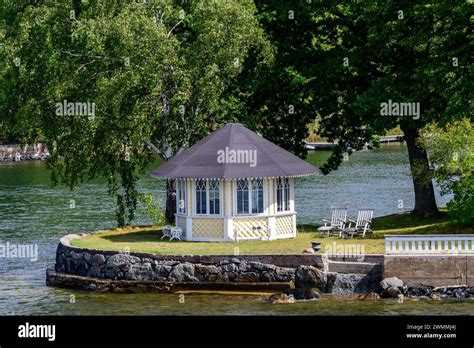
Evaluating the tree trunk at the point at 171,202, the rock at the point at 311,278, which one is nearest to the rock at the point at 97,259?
the rock at the point at 311,278

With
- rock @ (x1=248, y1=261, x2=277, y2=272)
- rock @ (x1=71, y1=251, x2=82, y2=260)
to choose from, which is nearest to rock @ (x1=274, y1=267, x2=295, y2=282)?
rock @ (x1=248, y1=261, x2=277, y2=272)

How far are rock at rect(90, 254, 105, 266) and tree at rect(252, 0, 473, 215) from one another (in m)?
12.3

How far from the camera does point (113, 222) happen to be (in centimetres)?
6488

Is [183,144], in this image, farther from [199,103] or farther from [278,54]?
[278,54]

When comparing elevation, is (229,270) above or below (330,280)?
above

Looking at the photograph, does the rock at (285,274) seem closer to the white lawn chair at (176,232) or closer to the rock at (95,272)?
the white lawn chair at (176,232)

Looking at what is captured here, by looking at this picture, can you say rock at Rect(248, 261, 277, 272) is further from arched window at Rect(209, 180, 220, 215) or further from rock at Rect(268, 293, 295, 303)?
arched window at Rect(209, 180, 220, 215)

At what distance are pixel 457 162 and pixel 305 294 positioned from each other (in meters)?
9.77

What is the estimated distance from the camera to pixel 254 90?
53875 mm

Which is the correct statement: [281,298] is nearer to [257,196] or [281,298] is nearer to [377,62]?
[257,196]

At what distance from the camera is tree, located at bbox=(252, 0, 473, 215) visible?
48000 millimetres

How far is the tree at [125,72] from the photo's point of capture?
51.4 metres

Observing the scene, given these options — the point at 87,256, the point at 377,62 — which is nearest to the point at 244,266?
the point at 87,256

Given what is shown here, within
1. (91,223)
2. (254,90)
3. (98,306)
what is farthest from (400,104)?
(91,223)
